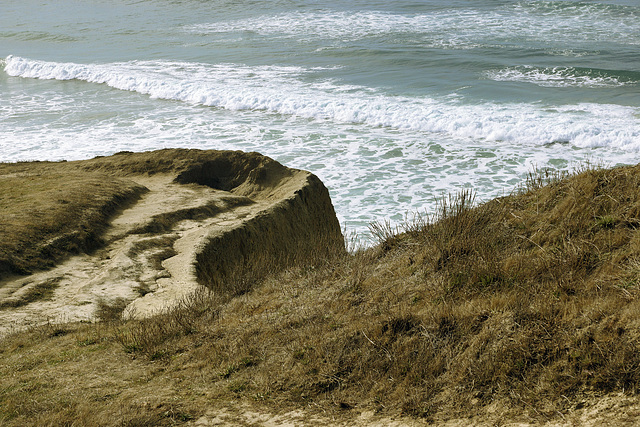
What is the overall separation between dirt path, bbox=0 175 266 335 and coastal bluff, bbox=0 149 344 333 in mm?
16

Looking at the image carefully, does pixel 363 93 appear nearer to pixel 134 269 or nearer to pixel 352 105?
pixel 352 105

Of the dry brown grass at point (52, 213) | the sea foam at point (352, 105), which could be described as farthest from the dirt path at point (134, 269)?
the sea foam at point (352, 105)

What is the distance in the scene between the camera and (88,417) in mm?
4109

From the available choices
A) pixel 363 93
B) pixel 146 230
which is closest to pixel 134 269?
pixel 146 230

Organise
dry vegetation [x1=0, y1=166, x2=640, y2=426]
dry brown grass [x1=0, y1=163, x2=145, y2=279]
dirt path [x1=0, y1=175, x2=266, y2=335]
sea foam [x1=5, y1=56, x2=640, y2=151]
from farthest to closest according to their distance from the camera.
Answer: sea foam [x1=5, y1=56, x2=640, y2=151] → dry brown grass [x1=0, y1=163, x2=145, y2=279] → dirt path [x1=0, y1=175, x2=266, y2=335] → dry vegetation [x1=0, y1=166, x2=640, y2=426]

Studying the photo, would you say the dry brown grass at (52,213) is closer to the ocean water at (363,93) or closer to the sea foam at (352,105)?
the ocean water at (363,93)

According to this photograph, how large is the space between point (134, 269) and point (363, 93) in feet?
53.2

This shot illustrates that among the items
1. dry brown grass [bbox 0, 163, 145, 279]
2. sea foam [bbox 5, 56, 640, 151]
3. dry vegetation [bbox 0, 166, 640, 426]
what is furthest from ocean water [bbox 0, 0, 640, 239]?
dry brown grass [bbox 0, 163, 145, 279]

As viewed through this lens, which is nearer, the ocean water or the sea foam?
the ocean water

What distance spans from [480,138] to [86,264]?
515 inches

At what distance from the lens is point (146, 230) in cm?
879

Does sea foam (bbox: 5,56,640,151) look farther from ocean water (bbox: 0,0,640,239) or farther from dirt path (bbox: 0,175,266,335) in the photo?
dirt path (bbox: 0,175,266,335)

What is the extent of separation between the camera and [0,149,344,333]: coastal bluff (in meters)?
6.97

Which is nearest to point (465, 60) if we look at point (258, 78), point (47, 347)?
point (258, 78)
